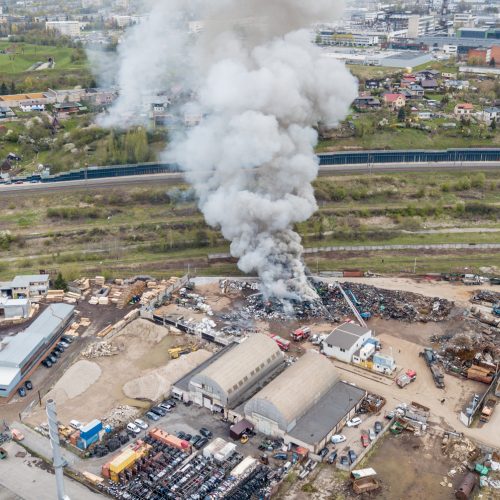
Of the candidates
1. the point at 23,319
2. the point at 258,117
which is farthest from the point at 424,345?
the point at 23,319

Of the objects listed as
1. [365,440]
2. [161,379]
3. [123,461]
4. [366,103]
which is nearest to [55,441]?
[123,461]

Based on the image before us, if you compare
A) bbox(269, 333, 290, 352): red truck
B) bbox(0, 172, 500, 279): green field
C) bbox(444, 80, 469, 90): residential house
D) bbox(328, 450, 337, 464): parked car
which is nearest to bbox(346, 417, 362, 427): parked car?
bbox(328, 450, 337, 464): parked car

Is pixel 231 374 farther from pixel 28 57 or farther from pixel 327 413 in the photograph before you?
pixel 28 57

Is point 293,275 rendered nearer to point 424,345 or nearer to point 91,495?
point 424,345

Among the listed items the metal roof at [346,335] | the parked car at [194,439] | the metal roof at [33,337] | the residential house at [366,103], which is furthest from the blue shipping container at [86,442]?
the residential house at [366,103]

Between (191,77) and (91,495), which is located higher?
(191,77)

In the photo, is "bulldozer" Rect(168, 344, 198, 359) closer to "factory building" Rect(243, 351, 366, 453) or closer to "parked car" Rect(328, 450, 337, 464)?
"factory building" Rect(243, 351, 366, 453)
